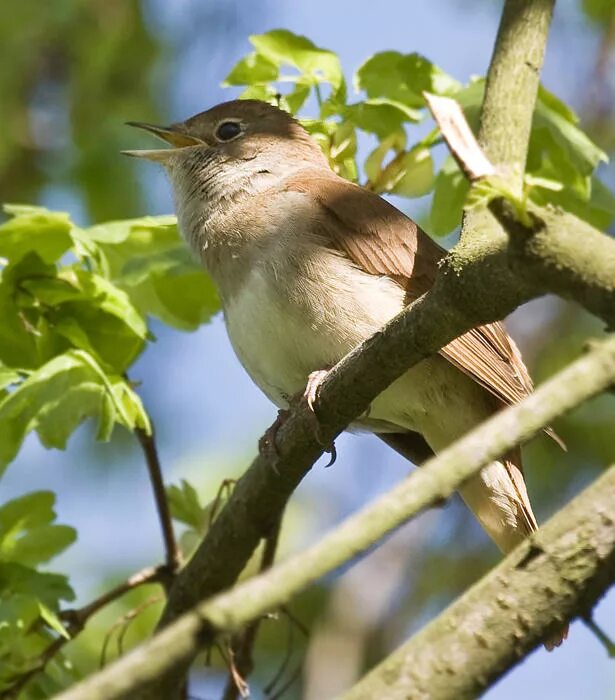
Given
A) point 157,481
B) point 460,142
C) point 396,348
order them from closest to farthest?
point 460,142
point 396,348
point 157,481

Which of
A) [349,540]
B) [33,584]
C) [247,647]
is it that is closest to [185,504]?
[247,647]

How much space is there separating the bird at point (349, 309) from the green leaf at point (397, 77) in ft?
1.22

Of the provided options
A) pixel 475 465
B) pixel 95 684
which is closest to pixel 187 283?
pixel 475 465

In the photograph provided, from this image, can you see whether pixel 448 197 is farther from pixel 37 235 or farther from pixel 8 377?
pixel 8 377

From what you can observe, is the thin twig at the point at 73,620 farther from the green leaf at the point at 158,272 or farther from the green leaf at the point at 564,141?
the green leaf at the point at 564,141

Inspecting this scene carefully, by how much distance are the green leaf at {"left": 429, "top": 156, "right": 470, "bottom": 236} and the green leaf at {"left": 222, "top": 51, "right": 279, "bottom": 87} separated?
76 centimetres

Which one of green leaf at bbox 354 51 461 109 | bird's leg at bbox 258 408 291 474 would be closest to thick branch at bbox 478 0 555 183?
green leaf at bbox 354 51 461 109

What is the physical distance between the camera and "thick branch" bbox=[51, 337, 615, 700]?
192 centimetres

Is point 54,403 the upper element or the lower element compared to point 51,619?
upper

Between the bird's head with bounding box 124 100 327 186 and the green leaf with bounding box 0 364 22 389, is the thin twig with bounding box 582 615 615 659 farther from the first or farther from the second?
the bird's head with bounding box 124 100 327 186

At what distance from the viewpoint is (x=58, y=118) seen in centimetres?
803

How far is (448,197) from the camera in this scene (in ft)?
14.4

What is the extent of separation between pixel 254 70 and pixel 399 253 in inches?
34.6

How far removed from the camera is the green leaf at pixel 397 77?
4.56 m
